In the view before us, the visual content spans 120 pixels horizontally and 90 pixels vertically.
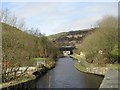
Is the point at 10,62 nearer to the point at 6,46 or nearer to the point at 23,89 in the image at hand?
the point at 6,46

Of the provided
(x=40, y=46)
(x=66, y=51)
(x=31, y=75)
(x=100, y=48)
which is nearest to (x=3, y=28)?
(x=31, y=75)

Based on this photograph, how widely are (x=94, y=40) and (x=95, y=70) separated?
34.8 feet

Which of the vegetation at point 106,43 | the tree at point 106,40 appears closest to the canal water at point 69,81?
the vegetation at point 106,43

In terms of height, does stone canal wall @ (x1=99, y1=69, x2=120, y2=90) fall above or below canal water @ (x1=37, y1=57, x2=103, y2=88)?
above

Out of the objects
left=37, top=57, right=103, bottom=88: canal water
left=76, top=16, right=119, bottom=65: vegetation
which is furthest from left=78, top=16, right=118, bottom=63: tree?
left=37, top=57, right=103, bottom=88: canal water

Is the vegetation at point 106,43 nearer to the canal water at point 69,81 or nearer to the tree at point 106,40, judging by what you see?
the tree at point 106,40

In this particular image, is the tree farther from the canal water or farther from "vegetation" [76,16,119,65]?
the canal water

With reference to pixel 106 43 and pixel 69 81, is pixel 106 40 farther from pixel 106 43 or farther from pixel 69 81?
pixel 69 81

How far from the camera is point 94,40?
54719mm

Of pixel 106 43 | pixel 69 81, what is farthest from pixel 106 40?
pixel 69 81

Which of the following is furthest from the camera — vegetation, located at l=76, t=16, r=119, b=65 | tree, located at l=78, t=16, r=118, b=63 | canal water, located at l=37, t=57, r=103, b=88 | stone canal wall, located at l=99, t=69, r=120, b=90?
tree, located at l=78, t=16, r=118, b=63

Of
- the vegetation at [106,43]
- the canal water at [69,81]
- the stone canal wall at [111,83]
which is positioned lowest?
the canal water at [69,81]

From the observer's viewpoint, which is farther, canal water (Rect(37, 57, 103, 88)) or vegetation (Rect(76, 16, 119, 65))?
vegetation (Rect(76, 16, 119, 65))

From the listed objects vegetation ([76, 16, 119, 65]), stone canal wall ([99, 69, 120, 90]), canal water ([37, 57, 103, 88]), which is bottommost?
canal water ([37, 57, 103, 88])
